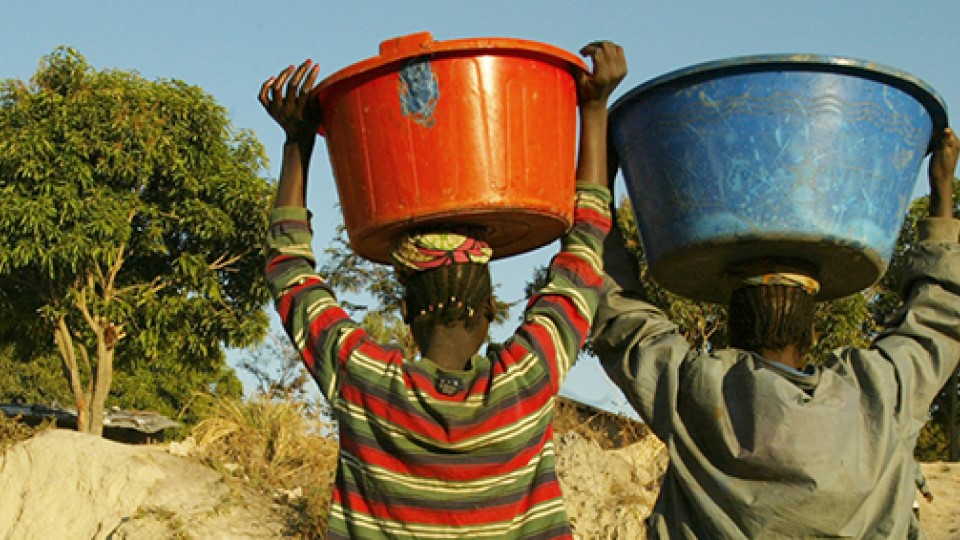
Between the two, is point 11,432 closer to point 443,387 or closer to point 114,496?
point 114,496

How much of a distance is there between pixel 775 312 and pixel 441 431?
2.86 ft

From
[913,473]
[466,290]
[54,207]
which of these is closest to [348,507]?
[466,290]

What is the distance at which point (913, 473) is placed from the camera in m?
2.53

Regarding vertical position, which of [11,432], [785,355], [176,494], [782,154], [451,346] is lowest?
[176,494]

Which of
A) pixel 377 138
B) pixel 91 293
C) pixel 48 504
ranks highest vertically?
pixel 377 138

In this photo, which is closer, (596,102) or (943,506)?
(596,102)

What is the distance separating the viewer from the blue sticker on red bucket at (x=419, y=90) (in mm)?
2225

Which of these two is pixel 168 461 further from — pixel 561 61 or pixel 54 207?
pixel 54 207

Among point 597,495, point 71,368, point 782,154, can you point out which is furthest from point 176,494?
point 71,368

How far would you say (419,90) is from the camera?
2232mm

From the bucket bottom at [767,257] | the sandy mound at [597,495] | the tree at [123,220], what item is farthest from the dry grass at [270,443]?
the tree at [123,220]

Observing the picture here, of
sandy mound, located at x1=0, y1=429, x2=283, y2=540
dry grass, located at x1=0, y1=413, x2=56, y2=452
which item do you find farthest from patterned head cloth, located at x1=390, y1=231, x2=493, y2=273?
dry grass, located at x1=0, y1=413, x2=56, y2=452

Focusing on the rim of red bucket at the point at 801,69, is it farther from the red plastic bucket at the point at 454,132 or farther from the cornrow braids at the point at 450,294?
the cornrow braids at the point at 450,294

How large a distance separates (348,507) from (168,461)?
18.3 ft
